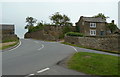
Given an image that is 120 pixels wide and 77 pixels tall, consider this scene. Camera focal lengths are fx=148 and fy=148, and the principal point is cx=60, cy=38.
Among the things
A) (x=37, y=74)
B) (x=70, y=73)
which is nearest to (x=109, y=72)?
(x=70, y=73)

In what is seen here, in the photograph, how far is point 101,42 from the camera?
33.7 metres

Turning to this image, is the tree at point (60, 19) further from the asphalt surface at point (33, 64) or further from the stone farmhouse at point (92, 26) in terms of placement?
the asphalt surface at point (33, 64)

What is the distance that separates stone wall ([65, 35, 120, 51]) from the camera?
3122 centimetres

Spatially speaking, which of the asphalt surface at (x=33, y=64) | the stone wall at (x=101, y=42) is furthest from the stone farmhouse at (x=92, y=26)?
the asphalt surface at (x=33, y=64)

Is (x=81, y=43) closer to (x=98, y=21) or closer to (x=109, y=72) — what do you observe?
(x=98, y=21)

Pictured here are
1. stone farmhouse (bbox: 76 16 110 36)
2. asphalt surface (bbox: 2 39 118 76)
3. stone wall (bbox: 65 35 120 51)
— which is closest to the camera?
asphalt surface (bbox: 2 39 118 76)

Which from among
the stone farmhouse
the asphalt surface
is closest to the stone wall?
the stone farmhouse

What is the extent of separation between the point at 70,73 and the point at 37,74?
6.38 ft

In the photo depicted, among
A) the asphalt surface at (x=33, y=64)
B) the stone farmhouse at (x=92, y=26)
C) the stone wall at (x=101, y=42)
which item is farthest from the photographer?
the stone farmhouse at (x=92, y=26)

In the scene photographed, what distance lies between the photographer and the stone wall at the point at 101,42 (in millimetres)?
31219

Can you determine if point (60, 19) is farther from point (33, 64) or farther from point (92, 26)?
point (33, 64)

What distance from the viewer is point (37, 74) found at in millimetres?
8414

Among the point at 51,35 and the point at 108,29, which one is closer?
the point at 51,35

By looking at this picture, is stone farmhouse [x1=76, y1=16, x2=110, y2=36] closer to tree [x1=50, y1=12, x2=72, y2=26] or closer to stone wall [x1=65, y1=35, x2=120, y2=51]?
tree [x1=50, y1=12, x2=72, y2=26]
